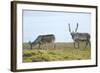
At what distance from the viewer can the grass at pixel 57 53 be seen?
6.18 feet

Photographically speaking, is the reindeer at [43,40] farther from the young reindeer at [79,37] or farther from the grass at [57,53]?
the young reindeer at [79,37]

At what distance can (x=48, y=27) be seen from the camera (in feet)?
6.40

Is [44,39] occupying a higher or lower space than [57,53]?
higher

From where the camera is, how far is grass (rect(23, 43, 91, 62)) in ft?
6.18

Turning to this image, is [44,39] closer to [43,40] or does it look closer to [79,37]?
[43,40]

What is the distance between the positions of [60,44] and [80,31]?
238 mm

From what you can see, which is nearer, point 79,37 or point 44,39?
point 44,39

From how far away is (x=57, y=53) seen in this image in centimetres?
199

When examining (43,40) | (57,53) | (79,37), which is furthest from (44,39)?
(79,37)

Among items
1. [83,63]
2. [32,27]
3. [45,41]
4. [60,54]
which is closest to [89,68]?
[83,63]

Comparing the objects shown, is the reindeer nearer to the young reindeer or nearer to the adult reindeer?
the adult reindeer

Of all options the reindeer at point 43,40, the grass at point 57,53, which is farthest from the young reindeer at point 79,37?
the reindeer at point 43,40

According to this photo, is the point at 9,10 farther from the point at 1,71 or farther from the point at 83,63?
the point at 83,63

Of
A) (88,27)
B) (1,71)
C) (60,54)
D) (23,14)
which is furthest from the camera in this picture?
(88,27)
